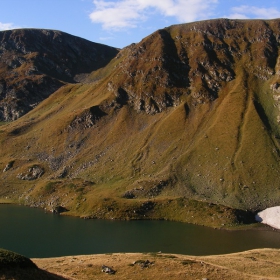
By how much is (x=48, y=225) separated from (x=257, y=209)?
248 ft

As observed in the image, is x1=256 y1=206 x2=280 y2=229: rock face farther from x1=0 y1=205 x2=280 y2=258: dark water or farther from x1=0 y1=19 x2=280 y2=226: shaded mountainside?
x1=0 y1=205 x2=280 y2=258: dark water

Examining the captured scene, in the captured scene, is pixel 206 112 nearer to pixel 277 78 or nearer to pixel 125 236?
pixel 277 78

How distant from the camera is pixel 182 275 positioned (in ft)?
176

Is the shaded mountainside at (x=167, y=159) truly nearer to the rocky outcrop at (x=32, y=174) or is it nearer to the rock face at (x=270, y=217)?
the rocky outcrop at (x=32, y=174)

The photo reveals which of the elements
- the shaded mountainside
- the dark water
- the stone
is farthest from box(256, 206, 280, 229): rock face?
the stone

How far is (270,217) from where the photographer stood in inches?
4808

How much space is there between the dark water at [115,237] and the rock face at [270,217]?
6.05 m

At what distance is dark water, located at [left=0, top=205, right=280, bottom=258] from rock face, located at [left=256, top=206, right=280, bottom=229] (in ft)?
19.8

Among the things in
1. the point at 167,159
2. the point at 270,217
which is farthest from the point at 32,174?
the point at 270,217

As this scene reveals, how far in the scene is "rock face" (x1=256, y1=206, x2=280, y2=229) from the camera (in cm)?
11922

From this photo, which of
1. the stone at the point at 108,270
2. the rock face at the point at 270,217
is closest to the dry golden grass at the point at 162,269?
the stone at the point at 108,270

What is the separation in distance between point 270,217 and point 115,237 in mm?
55157

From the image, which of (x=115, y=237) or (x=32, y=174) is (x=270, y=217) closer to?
(x=115, y=237)

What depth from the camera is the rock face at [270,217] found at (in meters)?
119
